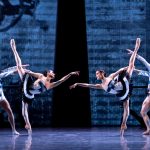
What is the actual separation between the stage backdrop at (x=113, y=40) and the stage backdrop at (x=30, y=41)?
1.02 m

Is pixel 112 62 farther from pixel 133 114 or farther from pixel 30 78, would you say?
pixel 30 78

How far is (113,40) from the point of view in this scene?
12.8 m

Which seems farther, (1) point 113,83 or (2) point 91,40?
(2) point 91,40

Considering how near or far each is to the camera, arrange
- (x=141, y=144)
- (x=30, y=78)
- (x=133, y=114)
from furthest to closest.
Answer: (x=133, y=114) → (x=30, y=78) → (x=141, y=144)

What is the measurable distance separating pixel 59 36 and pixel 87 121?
7.55ft

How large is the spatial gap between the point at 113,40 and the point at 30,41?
2095mm

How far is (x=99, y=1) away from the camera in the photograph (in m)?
12.8

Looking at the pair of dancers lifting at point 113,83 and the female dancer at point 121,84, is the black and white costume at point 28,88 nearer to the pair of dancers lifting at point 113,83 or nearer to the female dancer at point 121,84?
the pair of dancers lifting at point 113,83

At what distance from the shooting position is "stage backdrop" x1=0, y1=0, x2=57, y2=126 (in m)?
12.6

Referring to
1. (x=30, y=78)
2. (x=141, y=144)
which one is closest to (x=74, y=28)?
(x=30, y=78)

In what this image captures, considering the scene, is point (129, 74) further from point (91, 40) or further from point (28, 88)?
point (91, 40)

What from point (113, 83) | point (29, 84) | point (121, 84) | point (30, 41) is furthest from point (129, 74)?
point (30, 41)

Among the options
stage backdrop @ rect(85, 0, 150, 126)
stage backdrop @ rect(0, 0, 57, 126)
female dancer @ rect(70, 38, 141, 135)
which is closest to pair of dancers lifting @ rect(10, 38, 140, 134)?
female dancer @ rect(70, 38, 141, 135)

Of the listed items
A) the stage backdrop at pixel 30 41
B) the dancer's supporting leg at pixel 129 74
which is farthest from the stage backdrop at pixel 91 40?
the dancer's supporting leg at pixel 129 74
